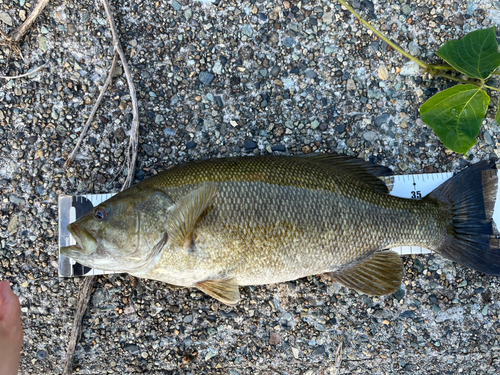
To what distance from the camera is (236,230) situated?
6.66 feet

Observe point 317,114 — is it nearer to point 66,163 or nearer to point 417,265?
point 417,265

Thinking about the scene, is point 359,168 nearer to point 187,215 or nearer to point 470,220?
point 470,220

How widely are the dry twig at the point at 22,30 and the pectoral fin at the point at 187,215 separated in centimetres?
179

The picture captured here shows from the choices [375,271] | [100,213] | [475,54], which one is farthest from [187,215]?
[475,54]

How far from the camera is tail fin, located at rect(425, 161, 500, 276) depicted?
229 cm

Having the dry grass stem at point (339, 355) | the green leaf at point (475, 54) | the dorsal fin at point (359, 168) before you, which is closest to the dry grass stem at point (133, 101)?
the dorsal fin at point (359, 168)

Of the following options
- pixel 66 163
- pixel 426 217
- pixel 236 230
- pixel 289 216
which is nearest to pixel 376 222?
pixel 426 217

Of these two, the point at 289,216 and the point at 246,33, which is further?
the point at 246,33

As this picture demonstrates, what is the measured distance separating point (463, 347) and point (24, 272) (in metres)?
3.38

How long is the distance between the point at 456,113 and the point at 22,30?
318 cm

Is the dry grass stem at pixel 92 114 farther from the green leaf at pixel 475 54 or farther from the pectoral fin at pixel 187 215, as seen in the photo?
the green leaf at pixel 475 54

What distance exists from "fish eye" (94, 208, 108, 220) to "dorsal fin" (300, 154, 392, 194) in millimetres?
1321

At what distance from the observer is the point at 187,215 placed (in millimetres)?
1983

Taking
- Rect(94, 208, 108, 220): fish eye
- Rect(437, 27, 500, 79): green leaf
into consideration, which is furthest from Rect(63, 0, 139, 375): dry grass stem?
Rect(437, 27, 500, 79): green leaf
